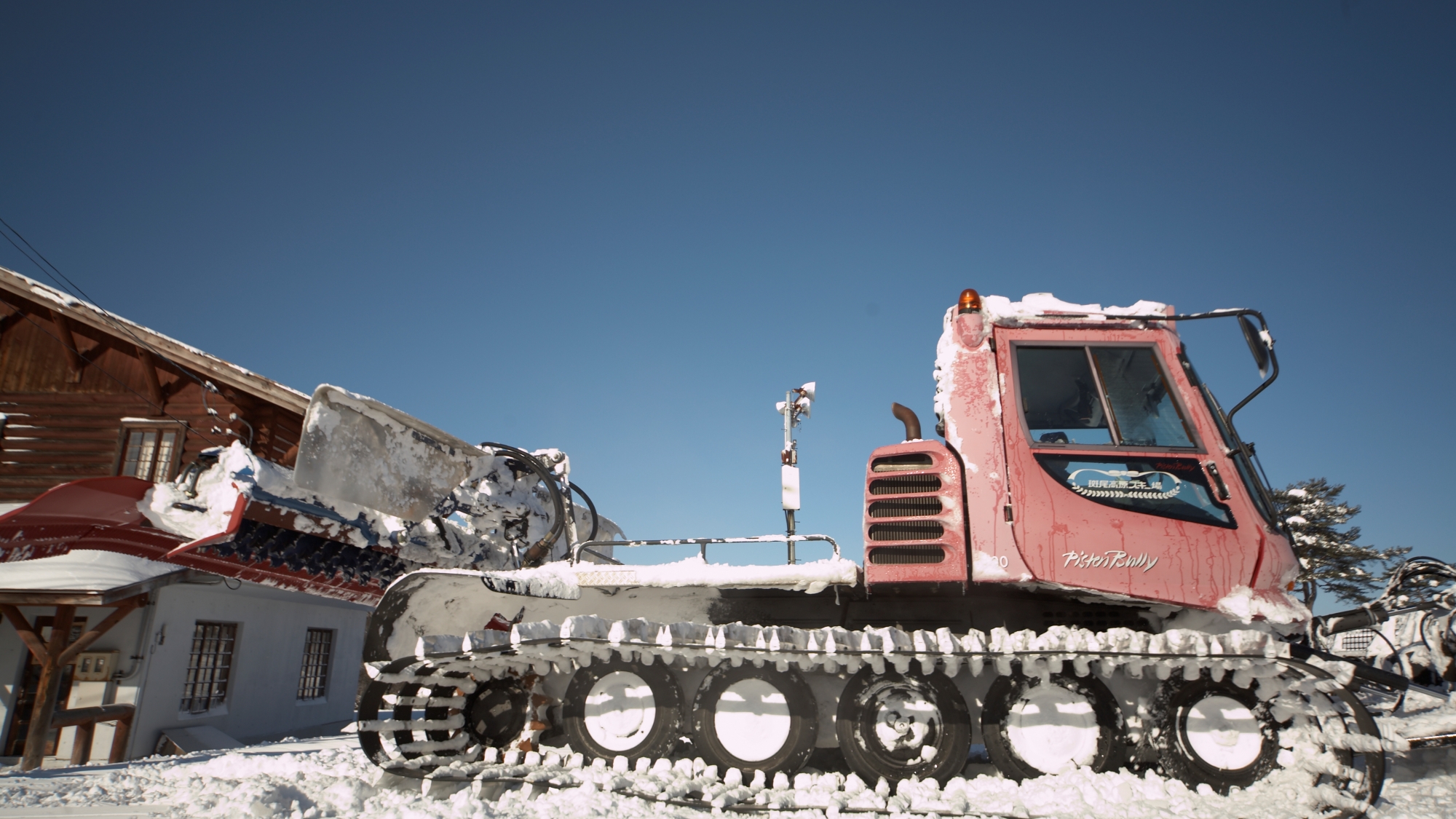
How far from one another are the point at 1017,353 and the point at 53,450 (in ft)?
49.5

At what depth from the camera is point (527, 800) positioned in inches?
149

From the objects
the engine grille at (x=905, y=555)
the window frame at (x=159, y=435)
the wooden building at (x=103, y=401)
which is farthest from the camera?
the window frame at (x=159, y=435)

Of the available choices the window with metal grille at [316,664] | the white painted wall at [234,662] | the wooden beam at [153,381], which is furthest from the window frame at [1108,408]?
the wooden beam at [153,381]

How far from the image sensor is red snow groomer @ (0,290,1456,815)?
3.78 meters

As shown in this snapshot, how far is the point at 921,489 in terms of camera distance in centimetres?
428

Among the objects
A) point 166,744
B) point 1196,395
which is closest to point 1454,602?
point 1196,395

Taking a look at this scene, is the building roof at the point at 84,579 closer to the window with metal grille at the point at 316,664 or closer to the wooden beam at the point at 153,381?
the wooden beam at the point at 153,381

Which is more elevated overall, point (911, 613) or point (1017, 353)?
point (1017, 353)

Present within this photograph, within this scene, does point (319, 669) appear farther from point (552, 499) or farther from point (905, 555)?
point (905, 555)

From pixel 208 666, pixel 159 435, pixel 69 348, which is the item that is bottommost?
→ pixel 208 666

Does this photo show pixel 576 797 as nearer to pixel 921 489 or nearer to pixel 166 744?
pixel 921 489

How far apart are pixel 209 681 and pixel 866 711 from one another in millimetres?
10937

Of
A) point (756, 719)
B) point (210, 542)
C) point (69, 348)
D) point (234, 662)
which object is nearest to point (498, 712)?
point (756, 719)

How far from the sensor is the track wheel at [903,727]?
395 centimetres
